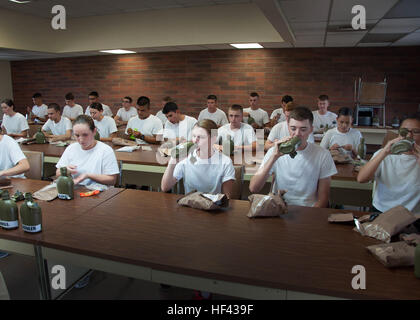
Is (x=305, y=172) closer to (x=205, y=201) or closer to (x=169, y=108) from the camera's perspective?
(x=205, y=201)

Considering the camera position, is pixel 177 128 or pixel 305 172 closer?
pixel 305 172

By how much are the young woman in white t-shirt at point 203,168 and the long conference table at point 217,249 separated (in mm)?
409

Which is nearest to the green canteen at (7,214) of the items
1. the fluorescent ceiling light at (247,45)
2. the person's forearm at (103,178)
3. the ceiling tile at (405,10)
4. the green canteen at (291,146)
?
the person's forearm at (103,178)

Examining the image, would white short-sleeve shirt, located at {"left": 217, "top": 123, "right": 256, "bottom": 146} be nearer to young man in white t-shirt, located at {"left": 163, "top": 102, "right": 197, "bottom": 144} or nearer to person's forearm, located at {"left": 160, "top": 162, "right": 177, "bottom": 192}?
young man in white t-shirt, located at {"left": 163, "top": 102, "right": 197, "bottom": 144}

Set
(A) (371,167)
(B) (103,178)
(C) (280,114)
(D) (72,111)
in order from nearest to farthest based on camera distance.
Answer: (A) (371,167) < (B) (103,178) < (C) (280,114) < (D) (72,111)

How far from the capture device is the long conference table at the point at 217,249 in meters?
1.27

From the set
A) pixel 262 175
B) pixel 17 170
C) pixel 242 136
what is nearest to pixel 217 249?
pixel 262 175

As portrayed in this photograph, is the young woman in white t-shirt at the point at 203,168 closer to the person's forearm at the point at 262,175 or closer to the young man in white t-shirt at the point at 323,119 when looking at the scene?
the person's forearm at the point at 262,175

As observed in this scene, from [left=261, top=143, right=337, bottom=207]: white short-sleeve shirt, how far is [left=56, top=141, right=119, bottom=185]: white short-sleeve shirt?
132cm

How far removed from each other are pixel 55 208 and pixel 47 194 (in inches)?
10.0

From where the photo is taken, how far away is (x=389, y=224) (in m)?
1.57

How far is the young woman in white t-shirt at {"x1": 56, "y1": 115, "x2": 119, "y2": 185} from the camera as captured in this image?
2.67m

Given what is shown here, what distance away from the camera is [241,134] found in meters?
4.32

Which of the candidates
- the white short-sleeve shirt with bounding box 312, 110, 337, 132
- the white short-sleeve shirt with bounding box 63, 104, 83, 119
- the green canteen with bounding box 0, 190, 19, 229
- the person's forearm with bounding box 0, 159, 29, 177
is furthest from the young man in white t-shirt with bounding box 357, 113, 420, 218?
the white short-sleeve shirt with bounding box 63, 104, 83, 119
